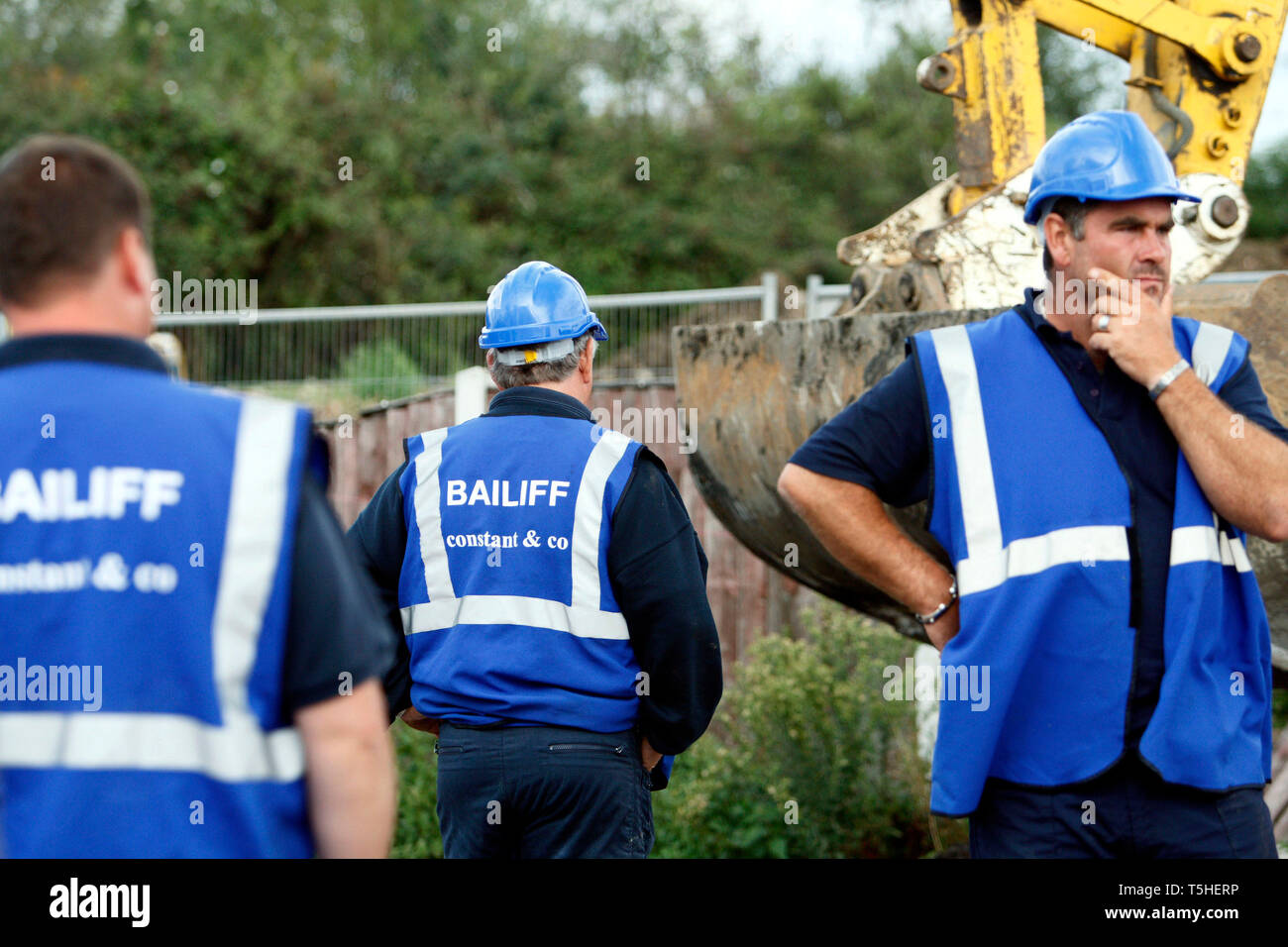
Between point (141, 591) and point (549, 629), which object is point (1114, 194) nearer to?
point (549, 629)

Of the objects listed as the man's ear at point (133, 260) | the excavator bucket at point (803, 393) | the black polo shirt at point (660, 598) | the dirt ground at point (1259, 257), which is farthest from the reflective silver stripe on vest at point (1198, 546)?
the dirt ground at point (1259, 257)

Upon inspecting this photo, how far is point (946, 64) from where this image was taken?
532 centimetres

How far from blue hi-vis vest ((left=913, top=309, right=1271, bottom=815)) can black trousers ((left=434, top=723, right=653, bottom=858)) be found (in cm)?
92

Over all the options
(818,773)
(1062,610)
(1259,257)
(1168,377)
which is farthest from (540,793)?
(1259,257)

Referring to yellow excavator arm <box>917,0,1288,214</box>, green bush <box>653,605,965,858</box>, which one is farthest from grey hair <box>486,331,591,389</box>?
green bush <box>653,605,965,858</box>

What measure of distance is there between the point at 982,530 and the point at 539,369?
1395mm

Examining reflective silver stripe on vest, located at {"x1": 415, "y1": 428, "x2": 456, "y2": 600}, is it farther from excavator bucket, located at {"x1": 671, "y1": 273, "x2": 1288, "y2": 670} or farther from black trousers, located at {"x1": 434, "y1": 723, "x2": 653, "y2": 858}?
excavator bucket, located at {"x1": 671, "y1": 273, "x2": 1288, "y2": 670}

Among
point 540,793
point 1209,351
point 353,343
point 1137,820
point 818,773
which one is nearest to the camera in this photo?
point 1137,820

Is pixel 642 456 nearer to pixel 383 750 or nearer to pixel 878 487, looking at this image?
pixel 878 487

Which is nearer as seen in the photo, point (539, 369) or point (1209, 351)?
point (1209, 351)

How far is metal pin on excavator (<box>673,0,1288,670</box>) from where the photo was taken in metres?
4.41

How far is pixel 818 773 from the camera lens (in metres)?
6.80

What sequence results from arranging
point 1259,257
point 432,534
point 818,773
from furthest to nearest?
point 1259,257 < point 818,773 < point 432,534

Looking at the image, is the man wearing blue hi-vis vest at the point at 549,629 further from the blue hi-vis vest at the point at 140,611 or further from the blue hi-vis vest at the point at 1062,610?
the blue hi-vis vest at the point at 140,611
